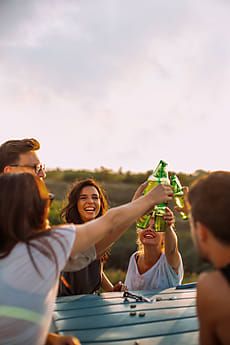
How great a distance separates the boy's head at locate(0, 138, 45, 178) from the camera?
330cm

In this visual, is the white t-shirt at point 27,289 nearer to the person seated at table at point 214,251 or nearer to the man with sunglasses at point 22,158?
the person seated at table at point 214,251

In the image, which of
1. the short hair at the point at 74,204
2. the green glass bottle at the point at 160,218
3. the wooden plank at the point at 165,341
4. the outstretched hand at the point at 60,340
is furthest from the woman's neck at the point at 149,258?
the outstretched hand at the point at 60,340

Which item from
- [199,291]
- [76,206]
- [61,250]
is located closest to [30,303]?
[61,250]

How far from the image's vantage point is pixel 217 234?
1751 millimetres

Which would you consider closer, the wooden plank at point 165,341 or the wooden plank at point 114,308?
the wooden plank at point 165,341

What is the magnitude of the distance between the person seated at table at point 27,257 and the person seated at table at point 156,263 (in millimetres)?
1526

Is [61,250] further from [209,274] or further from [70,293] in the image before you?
[70,293]

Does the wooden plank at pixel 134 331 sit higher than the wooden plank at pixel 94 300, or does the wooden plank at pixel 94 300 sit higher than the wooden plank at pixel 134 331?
the wooden plank at pixel 94 300

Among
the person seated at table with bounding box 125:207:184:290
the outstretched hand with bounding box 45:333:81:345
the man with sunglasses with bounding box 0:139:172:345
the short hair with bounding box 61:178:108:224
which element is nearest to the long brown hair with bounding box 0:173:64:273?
the outstretched hand with bounding box 45:333:81:345

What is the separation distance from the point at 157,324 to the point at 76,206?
1775 millimetres

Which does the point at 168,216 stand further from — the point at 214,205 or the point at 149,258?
the point at 214,205

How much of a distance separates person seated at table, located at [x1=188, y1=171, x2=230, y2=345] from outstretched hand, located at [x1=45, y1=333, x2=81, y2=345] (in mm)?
475

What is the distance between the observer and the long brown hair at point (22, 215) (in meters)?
1.91

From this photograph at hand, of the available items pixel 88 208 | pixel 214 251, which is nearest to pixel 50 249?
pixel 214 251
